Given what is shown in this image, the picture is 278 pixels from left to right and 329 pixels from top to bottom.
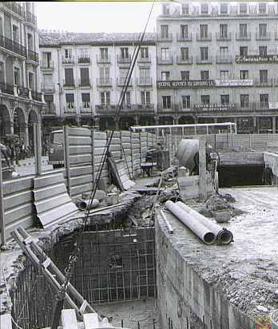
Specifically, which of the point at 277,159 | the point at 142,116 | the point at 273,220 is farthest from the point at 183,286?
the point at 142,116

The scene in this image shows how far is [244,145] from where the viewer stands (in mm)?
33031

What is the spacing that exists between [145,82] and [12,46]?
73.9 ft

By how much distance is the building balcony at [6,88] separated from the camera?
33031mm

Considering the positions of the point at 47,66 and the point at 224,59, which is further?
the point at 224,59

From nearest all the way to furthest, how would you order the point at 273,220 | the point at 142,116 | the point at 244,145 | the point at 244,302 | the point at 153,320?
the point at 244,302, the point at 153,320, the point at 273,220, the point at 244,145, the point at 142,116

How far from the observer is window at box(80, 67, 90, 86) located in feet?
179

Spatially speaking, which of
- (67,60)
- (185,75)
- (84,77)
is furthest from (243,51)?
(67,60)

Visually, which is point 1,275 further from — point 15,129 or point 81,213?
point 15,129

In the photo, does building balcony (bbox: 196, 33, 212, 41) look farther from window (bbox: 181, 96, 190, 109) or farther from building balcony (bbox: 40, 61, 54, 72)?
building balcony (bbox: 40, 61, 54, 72)

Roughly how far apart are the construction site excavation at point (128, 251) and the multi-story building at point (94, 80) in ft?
122

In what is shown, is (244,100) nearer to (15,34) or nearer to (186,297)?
(15,34)

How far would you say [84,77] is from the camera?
180ft

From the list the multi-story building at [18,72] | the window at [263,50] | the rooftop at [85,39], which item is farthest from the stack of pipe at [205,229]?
the window at [263,50]

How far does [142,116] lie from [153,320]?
4588 cm
